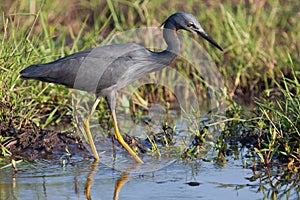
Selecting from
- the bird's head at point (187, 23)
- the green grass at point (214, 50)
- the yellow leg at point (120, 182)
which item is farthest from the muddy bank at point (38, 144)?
the bird's head at point (187, 23)

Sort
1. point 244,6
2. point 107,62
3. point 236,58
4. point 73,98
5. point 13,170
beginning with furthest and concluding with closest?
1. point 244,6
2. point 236,58
3. point 73,98
4. point 107,62
5. point 13,170

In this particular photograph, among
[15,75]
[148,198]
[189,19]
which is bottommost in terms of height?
[148,198]

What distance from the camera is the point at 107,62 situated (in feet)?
18.9

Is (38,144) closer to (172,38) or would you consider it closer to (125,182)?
(125,182)

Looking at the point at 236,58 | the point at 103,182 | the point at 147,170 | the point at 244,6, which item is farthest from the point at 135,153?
the point at 244,6

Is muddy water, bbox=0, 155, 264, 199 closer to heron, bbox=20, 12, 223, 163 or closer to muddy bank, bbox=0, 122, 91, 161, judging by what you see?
muddy bank, bbox=0, 122, 91, 161

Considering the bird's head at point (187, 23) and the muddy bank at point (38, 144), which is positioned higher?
the bird's head at point (187, 23)

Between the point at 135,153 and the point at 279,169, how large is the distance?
1309 millimetres

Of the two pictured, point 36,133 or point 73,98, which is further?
point 73,98

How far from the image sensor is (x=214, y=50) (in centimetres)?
815

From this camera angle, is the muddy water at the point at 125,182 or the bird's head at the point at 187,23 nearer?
the muddy water at the point at 125,182

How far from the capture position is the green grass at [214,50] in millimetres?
5695

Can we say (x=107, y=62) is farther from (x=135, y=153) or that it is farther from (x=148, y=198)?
(x=148, y=198)

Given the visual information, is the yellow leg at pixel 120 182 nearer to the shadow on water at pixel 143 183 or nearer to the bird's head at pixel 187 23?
the shadow on water at pixel 143 183
